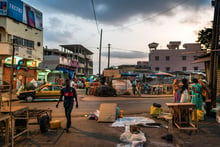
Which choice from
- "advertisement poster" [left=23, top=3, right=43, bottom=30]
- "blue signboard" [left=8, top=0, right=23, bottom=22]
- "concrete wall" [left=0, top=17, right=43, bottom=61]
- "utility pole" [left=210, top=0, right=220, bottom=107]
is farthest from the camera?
"advertisement poster" [left=23, top=3, right=43, bottom=30]

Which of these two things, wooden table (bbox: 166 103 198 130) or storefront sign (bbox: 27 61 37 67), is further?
storefront sign (bbox: 27 61 37 67)

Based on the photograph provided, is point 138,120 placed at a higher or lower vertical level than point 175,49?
lower

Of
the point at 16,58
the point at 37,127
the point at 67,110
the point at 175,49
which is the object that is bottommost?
the point at 37,127

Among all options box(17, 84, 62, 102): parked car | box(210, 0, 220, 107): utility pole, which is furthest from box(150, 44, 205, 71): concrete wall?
box(210, 0, 220, 107): utility pole

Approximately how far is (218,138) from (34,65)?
1025 inches

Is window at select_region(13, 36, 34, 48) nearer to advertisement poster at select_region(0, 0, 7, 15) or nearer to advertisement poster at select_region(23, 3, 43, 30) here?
advertisement poster at select_region(23, 3, 43, 30)

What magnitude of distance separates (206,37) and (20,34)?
27247mm

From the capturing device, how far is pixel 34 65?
2628 centimetres

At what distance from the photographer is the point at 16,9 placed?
23.7 metres

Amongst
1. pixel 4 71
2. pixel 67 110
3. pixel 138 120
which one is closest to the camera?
pixel 67 110

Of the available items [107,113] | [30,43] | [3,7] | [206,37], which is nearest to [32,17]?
[30,43]

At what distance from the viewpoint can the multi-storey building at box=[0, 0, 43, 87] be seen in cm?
2068

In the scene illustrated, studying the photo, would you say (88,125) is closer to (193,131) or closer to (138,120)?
(138,120)

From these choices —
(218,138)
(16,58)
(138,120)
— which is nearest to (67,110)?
(138,120)
